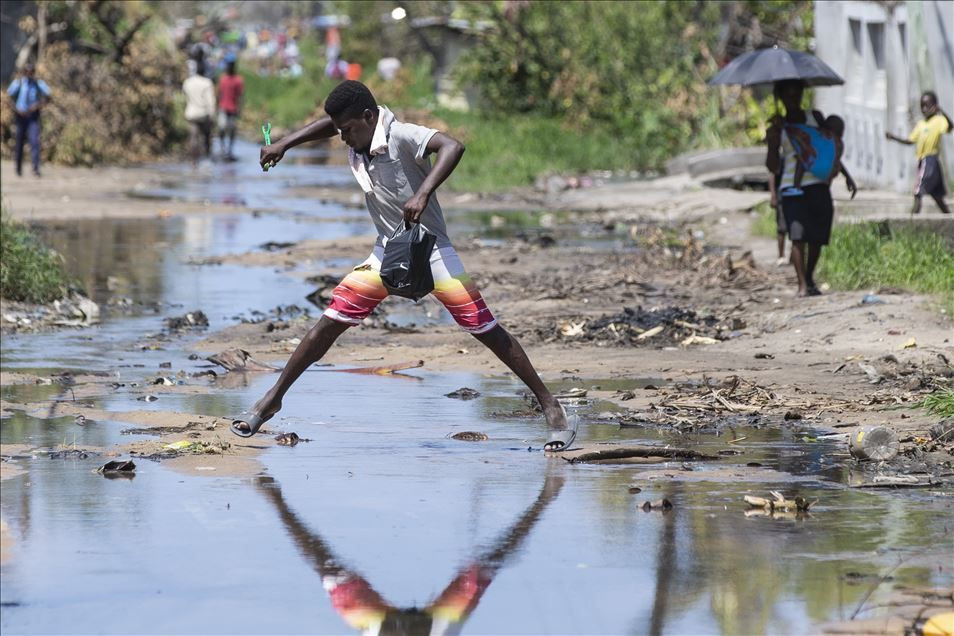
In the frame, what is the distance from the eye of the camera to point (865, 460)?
7824 mm

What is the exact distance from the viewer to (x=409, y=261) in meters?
7.67

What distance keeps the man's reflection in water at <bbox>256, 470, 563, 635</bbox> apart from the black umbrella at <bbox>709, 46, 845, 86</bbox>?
7721 mm

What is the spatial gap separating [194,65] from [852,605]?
32409 mm

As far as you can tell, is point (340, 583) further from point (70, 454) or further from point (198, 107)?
point (198, 107)

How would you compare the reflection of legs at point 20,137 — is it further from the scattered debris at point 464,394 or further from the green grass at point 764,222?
the scattered debris at point 464,394

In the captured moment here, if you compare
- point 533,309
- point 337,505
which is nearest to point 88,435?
point 337,505

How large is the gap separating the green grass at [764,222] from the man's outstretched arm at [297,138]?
1058cm

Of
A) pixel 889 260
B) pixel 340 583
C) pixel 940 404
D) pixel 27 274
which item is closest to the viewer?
pixel 340 583

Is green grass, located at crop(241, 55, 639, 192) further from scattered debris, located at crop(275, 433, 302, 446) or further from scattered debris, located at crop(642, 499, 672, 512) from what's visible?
scattered debris, located at crop(642, 499, 672, 512)

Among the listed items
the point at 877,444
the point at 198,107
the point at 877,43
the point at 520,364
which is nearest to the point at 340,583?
the point at 520,364

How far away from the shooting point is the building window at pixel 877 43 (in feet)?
71.6

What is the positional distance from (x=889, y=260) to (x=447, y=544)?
8.50 meters

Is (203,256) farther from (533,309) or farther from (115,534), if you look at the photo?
(115,534)

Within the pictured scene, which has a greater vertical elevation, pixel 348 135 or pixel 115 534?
pixel 348 135
